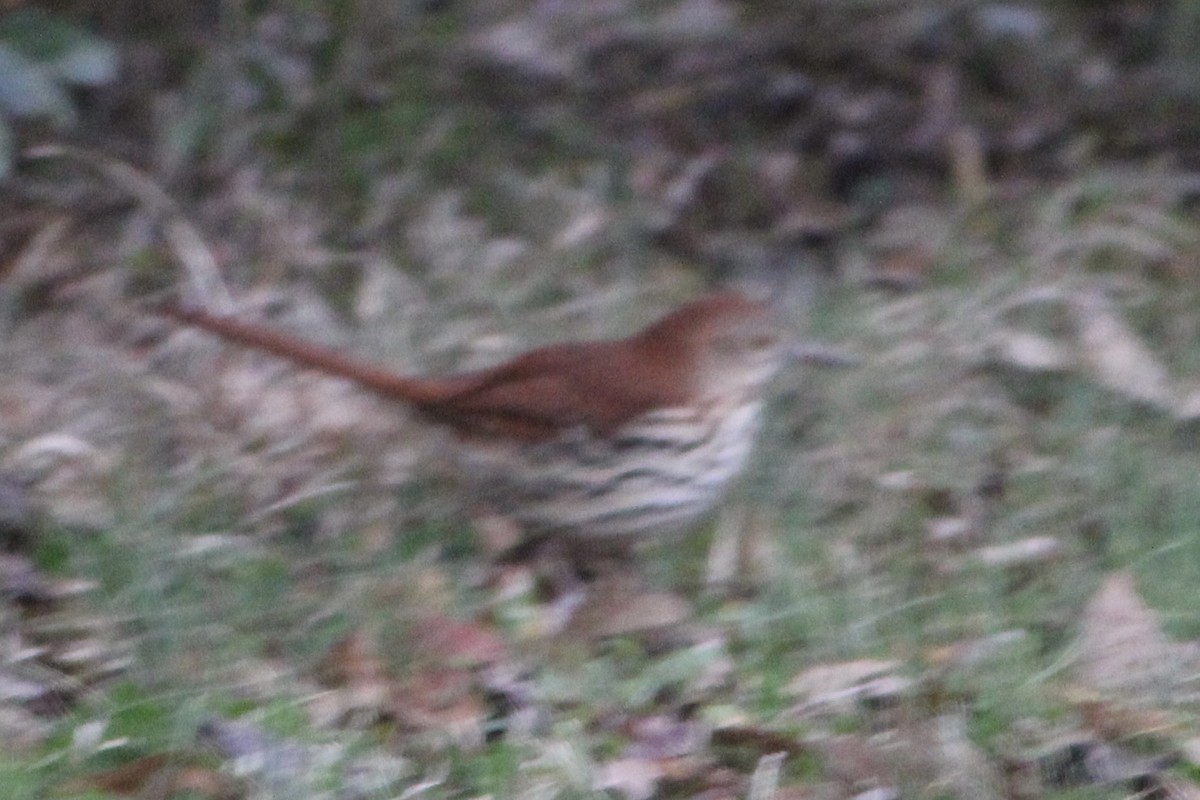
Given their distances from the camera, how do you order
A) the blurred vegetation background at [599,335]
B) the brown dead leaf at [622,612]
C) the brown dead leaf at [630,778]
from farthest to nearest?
1. the brown dead leaf at [622,612]
2. the blurred vegetation background at [599,335]
3. the brown dead leaf at [630,778]

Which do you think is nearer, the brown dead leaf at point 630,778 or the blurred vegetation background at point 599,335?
the brown dead leaf at point 630,778

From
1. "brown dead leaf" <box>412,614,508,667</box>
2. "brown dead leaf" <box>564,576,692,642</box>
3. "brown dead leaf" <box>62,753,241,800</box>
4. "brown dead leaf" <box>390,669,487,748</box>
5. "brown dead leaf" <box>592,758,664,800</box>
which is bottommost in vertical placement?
"brown dead leaf" <box>592,758,664,800</box>

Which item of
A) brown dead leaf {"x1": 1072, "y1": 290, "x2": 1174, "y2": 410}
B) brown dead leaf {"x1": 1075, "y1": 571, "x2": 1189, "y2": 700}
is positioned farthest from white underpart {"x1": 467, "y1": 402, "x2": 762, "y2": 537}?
brown dead leaf {"x1": 1072, "y1": 290, "x2": 1174, "y2": 410}

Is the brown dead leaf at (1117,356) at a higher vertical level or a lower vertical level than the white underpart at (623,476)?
higher

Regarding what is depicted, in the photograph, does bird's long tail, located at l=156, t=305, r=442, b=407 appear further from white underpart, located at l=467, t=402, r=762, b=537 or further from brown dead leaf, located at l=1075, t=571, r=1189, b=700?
brown dead leaf, located at l=1075, t=571, r=1189, b=700

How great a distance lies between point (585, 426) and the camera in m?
4.41

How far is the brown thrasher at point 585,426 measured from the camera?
4.41 meters

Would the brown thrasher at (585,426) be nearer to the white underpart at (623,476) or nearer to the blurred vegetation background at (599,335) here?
the white underpart at (623,476)

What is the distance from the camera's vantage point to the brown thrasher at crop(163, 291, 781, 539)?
441cm

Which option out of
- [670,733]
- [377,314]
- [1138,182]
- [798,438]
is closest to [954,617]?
[670,733]

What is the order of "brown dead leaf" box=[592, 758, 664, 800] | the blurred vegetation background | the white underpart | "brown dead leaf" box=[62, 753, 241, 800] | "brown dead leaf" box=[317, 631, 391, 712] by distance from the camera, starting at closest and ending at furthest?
1. "brown dead leaf" box=[62, 753, 241, 800]
2. "brown dead leaf" box=[592, 758, 664, 800]
3. the blurred vegetation background
4. "brown dead leaf" box=[317, 631, 391, 712]
5. the white underpart

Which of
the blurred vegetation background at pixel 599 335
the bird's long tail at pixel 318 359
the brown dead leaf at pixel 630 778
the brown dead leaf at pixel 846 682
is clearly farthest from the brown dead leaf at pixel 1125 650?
the bird's long tail at pixel 318 359

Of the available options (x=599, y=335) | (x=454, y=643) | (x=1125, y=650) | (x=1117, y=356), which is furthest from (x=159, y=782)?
(x=1117, y=356)

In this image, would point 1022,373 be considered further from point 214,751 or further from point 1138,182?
point 214,751
